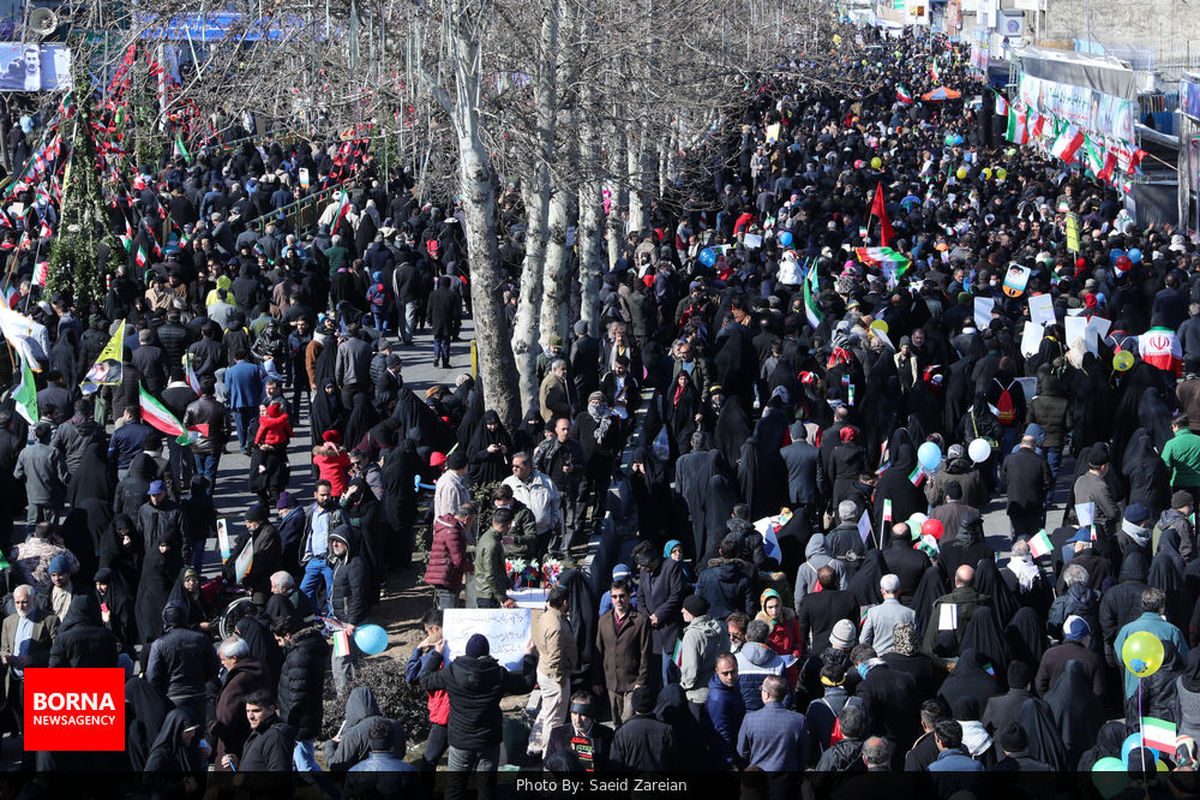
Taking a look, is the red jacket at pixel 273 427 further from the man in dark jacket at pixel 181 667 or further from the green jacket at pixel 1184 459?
the green jacket at pixel 1184 459

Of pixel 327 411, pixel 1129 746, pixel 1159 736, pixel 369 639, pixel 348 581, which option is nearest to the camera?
pixel 1159 736

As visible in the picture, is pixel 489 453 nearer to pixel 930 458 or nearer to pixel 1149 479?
pixel 930 458

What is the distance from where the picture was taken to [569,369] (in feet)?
54.6

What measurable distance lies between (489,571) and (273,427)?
3.67 metres

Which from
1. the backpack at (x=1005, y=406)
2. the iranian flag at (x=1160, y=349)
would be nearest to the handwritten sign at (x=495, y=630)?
the backpack at (x=1005, y=406)

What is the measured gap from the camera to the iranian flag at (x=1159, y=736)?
840 cm

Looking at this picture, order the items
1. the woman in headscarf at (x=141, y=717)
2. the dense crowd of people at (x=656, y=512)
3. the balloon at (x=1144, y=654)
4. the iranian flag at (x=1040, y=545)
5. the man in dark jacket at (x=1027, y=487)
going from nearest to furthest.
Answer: the woman in headscarf at (x=141, y=717), the dense crowd of people at (x=656, y=512), the balloon at (x=1144, y=654), the iranian flag at (x=1040, y=545), the man in dark jacket at (x=1027, y=487)

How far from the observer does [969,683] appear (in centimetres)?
930

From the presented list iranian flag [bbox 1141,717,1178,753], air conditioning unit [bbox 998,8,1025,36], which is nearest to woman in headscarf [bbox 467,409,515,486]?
iranian flag [bbox 1141,717,1178,753]

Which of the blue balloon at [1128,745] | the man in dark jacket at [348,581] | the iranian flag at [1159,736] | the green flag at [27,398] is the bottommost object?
the man in dark jacket at [348,581]

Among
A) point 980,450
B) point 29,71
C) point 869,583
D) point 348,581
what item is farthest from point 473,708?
point 29,71

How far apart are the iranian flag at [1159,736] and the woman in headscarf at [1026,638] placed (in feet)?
5.19

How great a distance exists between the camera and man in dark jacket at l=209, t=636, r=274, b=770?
30.2 feet

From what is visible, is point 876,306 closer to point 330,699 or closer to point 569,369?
point 569,369
